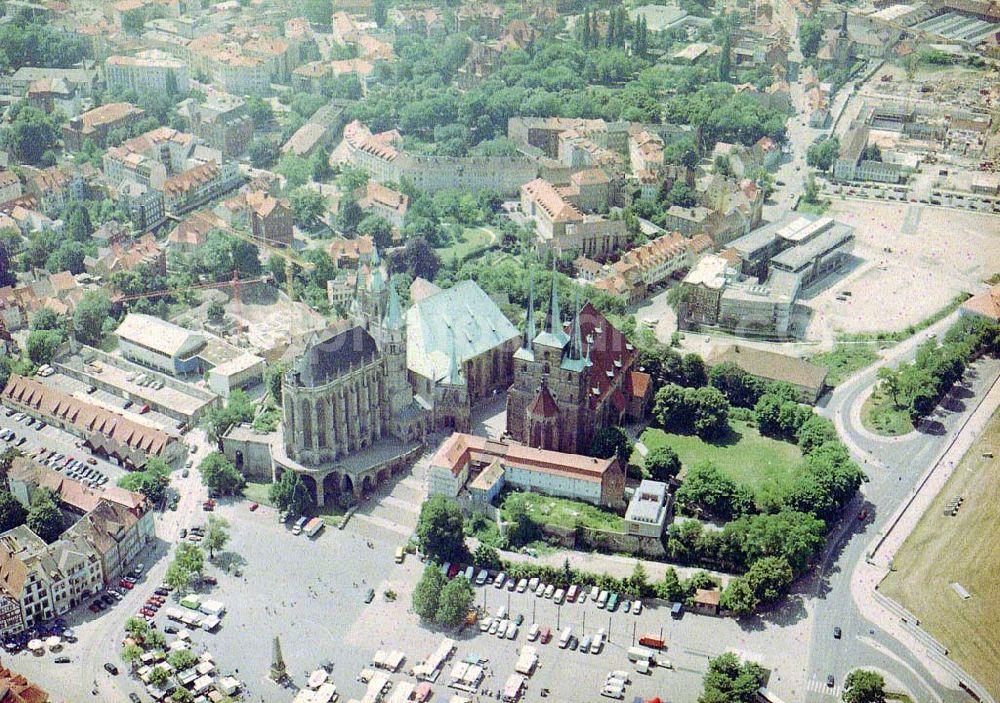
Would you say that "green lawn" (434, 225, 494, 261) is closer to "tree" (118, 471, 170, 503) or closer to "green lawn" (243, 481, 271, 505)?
"green lawn" (243, 481, 271, 505)

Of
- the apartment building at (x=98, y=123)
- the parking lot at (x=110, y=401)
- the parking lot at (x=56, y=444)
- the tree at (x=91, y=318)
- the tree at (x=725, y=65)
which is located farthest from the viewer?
the tree at (x=725, y=65)

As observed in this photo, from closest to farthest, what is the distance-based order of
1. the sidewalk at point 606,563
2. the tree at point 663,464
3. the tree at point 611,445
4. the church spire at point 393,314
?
1. the sidewalk at point 606,563
2. the tree at point 663,464
3. the tree at point 611,445
4. the church spire at point 393,314

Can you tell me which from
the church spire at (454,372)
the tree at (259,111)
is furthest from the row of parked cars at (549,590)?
the tree at (259,111)

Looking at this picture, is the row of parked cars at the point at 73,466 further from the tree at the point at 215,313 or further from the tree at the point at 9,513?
the tree at the point at 215,313

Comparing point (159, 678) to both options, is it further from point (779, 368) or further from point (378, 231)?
point (378, 231)

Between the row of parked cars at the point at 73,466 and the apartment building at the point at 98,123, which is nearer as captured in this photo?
the row of parked cars at the point at 73,466

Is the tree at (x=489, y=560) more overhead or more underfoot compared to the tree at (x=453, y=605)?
more underfoot
